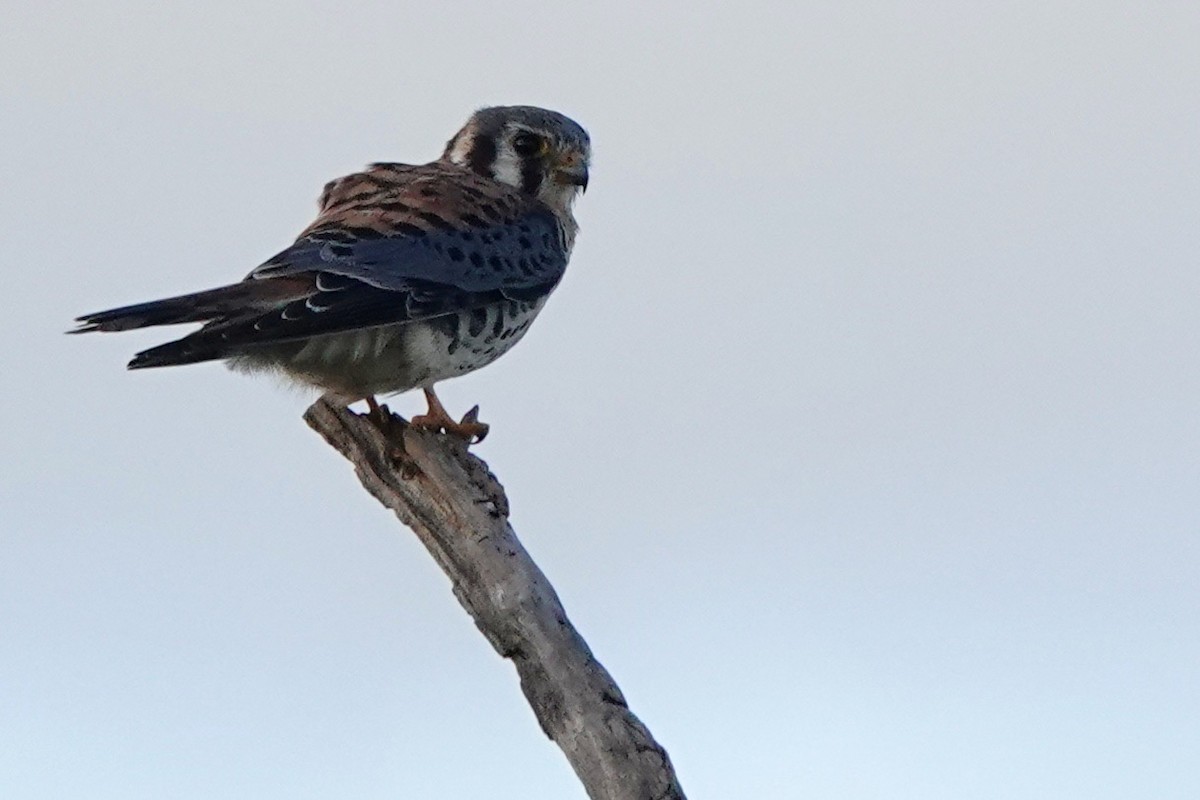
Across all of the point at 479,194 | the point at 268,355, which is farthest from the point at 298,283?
the point at 479,194

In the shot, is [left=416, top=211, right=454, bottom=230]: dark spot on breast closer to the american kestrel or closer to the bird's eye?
the american kestrel

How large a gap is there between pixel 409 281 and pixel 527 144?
1708 mm

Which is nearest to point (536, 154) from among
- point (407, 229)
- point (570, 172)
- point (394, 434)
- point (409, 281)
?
point (570, 172)

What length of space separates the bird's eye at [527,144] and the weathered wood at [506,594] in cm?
208

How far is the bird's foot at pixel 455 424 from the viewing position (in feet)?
23.4

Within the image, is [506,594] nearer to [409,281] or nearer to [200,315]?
[200,315]

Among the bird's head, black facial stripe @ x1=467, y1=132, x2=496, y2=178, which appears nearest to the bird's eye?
the bird's head

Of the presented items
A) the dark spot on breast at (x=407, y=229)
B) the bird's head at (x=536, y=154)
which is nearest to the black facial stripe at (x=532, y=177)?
the bird's head at (x=536, y=154)

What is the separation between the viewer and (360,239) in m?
7.31

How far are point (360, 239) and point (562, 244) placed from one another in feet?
4.27

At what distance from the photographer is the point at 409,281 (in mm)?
7254

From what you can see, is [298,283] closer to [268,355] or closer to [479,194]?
[268,355]

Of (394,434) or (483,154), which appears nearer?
(394,434)

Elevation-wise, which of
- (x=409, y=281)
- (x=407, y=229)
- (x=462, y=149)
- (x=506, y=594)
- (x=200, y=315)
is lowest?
(x=506, y=594)
